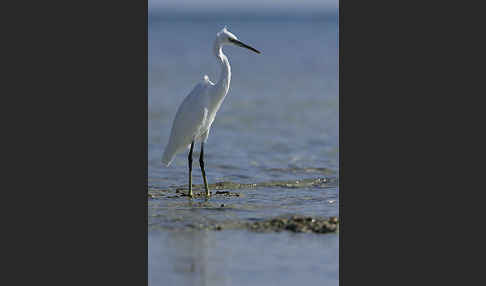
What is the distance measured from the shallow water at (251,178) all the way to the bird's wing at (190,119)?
0.69m

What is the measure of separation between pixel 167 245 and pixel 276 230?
3.35ft

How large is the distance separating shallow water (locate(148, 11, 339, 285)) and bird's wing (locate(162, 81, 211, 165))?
2.25 feet

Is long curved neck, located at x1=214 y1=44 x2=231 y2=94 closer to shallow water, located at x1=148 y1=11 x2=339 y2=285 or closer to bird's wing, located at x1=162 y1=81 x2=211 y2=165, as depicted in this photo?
bird's wing, located at x1=162 y1=81 x2=211 y2=165

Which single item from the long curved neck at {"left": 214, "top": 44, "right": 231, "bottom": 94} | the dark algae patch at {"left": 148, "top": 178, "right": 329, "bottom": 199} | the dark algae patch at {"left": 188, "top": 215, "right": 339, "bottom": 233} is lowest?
the dark algae patch at {"left": 188, "top": 215, "right": 339, "bottom": 233}

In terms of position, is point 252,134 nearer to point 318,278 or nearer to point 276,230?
point 276,230

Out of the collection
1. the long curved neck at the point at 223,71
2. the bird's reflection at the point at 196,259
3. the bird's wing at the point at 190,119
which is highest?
the long curved neck at the point at 223,71

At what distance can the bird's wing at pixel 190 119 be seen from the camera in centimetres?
866

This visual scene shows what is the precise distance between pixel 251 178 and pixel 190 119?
1475 millimetres

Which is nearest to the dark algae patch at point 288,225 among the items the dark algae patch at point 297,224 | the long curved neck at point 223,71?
the dark algae patch at point 297,224

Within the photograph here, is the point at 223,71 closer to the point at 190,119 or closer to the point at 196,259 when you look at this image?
the point at 190,119

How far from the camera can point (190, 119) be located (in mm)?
8656

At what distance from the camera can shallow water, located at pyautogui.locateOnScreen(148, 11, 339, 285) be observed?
5668 millimetres

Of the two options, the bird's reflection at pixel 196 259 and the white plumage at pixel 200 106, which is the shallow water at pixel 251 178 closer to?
the bird's reflection at pixel 196 259

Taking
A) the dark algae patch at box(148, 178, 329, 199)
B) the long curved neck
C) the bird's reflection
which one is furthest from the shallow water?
the long curved neck
